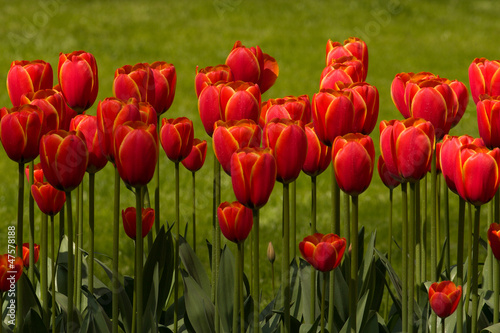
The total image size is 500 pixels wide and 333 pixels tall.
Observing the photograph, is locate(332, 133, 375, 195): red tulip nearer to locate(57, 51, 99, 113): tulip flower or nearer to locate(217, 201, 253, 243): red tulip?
locate(217, 201, 253, 243): red tulip

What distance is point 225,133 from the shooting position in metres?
1.86

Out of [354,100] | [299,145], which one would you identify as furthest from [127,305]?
[354,100]

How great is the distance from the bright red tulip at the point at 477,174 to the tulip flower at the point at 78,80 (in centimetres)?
108

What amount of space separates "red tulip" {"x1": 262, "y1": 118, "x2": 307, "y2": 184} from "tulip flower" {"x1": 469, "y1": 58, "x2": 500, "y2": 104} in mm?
809

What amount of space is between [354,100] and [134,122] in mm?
588

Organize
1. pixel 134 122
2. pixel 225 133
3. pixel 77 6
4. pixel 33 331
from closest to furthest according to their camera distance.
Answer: pixel 134 122 < pixel 225 133 < pixel 33 331 < pixel 77 6

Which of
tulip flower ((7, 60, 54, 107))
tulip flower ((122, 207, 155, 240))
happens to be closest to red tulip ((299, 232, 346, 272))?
tulip flower ((122, 207, 155, 240))

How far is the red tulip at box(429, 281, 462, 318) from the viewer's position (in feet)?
6.24

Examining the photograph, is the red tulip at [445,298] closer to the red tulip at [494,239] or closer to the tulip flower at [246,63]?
the red tulip at [494,239]

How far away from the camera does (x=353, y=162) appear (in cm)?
179

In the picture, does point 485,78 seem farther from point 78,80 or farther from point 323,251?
point 78,80

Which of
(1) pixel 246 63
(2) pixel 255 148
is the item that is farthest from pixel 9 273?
(1) pixel 246 63

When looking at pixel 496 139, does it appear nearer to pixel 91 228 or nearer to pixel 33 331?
pixel 91 228

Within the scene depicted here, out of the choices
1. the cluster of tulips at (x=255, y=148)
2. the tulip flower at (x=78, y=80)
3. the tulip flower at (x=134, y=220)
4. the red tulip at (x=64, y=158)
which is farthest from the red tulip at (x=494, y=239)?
the tulip flower at (x=78, y=80)
